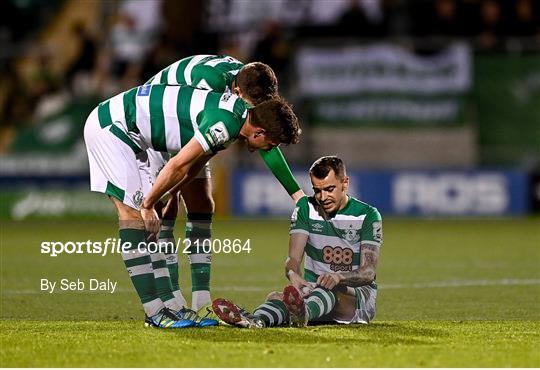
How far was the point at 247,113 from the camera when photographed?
23.0 ft

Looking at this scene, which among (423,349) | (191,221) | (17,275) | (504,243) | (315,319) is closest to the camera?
(423,349)

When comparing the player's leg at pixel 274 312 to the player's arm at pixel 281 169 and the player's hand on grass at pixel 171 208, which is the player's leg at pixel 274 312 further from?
the player's hand on grass at pixel 171 208

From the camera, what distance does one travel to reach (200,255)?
8133 millimetres

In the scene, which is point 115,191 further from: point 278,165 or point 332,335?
point 332,335

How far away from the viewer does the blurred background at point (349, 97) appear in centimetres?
1848

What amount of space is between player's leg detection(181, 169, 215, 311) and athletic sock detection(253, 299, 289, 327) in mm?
854

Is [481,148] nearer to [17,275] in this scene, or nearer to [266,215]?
[266,215]

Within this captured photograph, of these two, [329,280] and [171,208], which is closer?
[329,280]

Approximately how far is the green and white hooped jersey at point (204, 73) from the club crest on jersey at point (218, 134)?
1.07 meters

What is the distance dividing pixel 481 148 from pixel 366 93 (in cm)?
201

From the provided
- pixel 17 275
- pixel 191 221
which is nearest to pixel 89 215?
pixel 17 275

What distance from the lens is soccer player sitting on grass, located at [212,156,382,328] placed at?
7.37 m

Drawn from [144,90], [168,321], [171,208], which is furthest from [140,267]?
[144,90]

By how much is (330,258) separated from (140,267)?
1.23 meters
